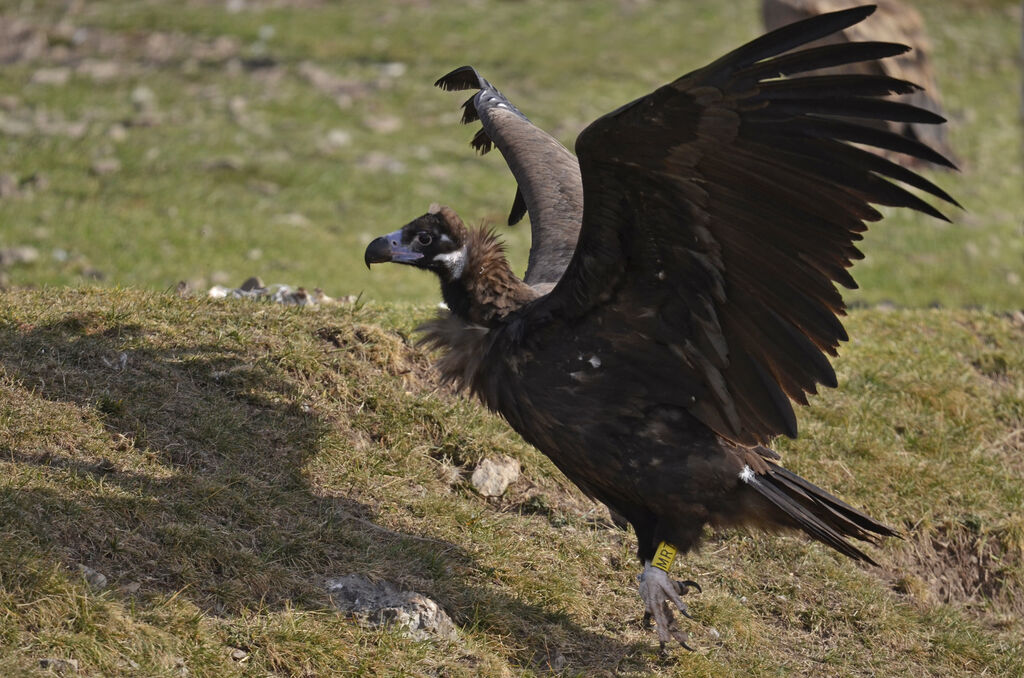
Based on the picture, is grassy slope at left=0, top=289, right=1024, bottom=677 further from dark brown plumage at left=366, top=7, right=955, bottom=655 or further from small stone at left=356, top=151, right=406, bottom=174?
small stone at left=356, top=151, right=406, bottom=174

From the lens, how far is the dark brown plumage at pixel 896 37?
14266mm

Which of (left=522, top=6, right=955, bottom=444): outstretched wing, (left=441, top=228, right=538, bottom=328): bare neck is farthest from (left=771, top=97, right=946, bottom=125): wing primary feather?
(left=441, top=228, right=538, bottom=328): bare neck

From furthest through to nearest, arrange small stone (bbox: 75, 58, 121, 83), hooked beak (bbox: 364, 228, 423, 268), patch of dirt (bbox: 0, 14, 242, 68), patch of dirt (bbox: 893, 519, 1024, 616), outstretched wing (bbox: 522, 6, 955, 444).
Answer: patch of dirt (bbox: 0, 14, 242, 68)
small stone (bbox: 75, 58, 121, 83)
patch of dirt (bbox: 893, 519, 1024, 616)
hooked beak (bbox: 364, 228, 423, 268)
outstretched wing (bbox: 522, 6, 955, 444)

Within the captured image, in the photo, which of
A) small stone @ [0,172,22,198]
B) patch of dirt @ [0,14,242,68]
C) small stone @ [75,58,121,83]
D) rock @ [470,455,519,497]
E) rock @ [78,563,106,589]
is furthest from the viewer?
patch of dirt @ [0,14,242,68]

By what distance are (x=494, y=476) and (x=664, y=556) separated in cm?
123

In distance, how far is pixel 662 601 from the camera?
5.23 metres

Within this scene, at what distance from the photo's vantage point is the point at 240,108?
15500mm

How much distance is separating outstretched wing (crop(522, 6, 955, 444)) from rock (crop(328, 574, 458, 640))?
140 cm

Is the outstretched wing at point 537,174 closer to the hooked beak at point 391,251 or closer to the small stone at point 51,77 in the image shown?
the hooked beak at point 391,251

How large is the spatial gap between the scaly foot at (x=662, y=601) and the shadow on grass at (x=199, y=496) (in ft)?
0.75

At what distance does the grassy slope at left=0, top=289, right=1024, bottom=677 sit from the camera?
453 centimetres

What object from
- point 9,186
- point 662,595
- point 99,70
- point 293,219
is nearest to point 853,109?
point 662,595

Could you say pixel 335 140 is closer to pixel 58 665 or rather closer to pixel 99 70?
pixel 99 70

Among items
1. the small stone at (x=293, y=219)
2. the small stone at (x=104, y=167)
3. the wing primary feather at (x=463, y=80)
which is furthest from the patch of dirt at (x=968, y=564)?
the small stone at (x=104, y=167)
